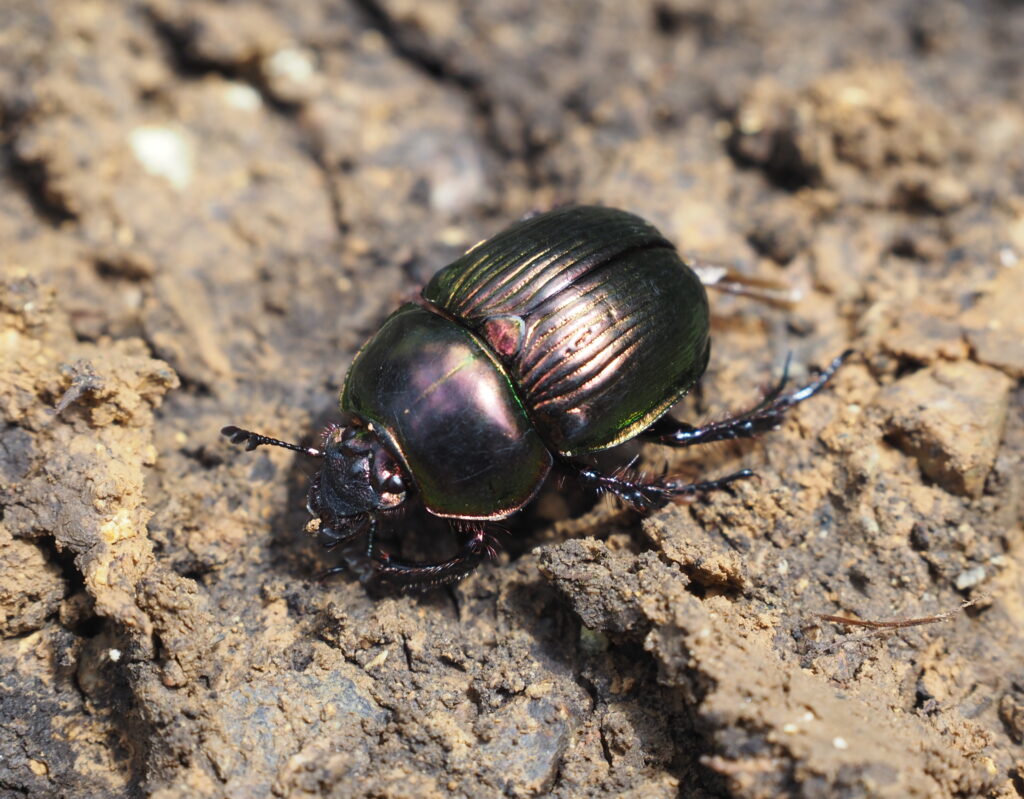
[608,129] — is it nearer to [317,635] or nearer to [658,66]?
[658,66]

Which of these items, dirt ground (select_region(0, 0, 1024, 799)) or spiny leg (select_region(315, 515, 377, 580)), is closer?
dirt ground (select_region(0, 0, 1024, 799))

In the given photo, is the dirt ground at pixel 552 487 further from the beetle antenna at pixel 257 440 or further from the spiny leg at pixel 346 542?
the beetle antenna at pixel 257 440

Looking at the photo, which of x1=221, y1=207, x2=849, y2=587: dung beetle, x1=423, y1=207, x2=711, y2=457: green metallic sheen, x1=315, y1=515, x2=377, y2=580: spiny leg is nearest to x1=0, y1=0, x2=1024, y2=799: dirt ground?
x1=315, y1=515, x2=377, y2=580: spiny leg

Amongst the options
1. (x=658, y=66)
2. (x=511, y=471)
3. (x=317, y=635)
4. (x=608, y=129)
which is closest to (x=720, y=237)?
(x=608, y=129)

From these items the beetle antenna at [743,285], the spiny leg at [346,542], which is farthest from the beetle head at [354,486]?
the beetle antenna at [743,285]

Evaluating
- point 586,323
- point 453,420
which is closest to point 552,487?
point 453,420

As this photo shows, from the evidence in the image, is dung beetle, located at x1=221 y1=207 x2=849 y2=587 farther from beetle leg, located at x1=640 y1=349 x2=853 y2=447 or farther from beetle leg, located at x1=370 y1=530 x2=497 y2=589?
beetle leg, located at x1=640 y1=349 x2=853 y2=447
